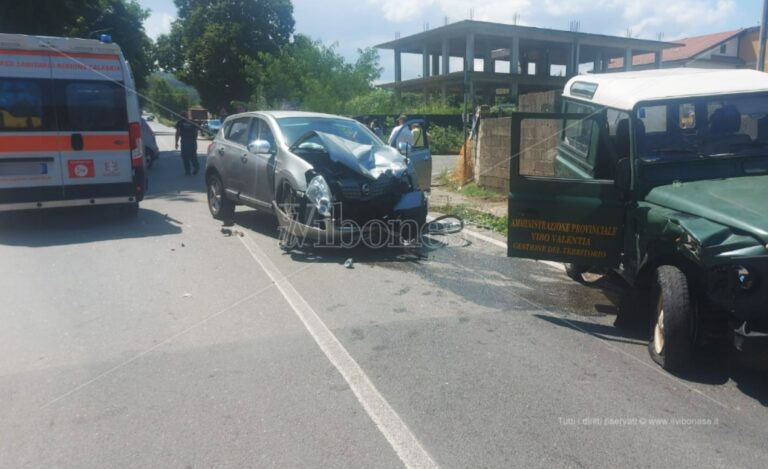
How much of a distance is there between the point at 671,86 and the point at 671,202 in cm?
135

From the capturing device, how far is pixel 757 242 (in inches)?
148

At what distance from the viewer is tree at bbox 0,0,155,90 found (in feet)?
62.1

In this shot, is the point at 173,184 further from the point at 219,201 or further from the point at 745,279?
the point at 745,279

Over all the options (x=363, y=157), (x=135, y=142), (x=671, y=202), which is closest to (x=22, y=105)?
(x=135, y=142)

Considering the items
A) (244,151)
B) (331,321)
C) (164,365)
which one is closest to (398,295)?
(331,321)

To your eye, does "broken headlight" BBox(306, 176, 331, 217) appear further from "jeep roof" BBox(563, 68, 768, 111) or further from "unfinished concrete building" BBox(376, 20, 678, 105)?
"unfinished concrete building" BBox(376, 20, 678, 105)

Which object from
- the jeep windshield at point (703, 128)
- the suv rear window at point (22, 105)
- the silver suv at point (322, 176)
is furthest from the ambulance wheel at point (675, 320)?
the suv rear window at point (22, 105)

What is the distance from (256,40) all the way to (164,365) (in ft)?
169

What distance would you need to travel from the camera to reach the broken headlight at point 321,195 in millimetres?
7734

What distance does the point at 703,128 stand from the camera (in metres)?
5.25

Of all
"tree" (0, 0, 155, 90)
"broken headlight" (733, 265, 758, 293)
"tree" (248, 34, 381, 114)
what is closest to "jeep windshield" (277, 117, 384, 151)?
"broken headlight" (733, 265, 758, 293)

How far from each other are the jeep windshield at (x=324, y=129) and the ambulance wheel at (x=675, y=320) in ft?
18.0

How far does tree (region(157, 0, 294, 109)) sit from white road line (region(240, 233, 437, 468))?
158ft

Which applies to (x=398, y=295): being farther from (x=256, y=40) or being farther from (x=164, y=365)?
(x=256, y=40)
